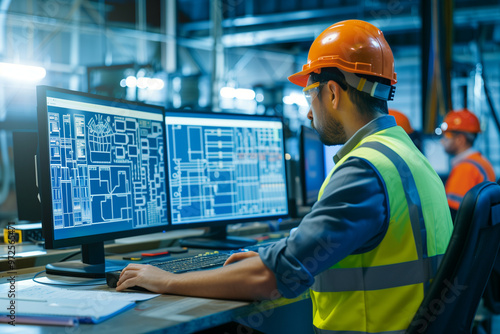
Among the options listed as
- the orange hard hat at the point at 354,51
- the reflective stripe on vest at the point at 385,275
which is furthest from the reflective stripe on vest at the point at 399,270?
the orange hard hat at the point at 354,51

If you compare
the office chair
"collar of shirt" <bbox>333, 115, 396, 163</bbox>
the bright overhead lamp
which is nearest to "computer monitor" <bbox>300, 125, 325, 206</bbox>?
"collar of shirt" <bbox>333, 115, 396, 163</bbox>

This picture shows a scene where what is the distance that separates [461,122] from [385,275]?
12.0 ft

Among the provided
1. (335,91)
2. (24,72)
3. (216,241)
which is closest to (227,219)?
(216,241)

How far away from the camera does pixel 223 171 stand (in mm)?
2072

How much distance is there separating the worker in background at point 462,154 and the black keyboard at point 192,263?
2573mm

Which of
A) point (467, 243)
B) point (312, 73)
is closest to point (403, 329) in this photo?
point (467, 243)

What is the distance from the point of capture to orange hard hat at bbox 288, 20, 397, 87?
53.5 inches

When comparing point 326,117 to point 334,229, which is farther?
point 326,117

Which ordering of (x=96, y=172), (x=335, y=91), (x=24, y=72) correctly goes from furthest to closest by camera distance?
(x=24, y=72)
(x=96, y=172)
(x=335, y=91)

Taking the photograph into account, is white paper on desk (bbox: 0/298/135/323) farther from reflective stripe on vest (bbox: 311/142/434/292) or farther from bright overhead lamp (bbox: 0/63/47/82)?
bright overhead lamp (bbox: 0/63/47/82)

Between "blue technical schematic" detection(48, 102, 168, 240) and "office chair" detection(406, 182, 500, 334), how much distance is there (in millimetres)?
912

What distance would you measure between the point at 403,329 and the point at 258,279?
0.33m

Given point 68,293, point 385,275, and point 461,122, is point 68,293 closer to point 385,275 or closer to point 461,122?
point 385,275

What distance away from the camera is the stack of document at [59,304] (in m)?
1.05
